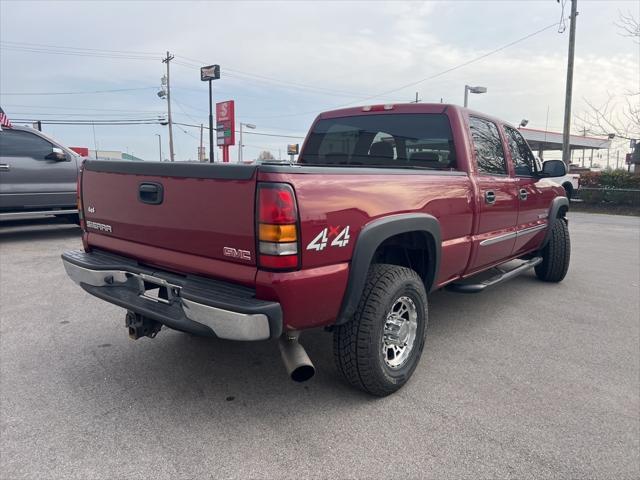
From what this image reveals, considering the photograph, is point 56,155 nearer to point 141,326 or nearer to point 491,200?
point 141,326

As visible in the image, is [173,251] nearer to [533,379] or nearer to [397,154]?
[397,154]

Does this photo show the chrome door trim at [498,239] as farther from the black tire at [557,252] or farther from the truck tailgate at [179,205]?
the truck tailgate at [179,205]

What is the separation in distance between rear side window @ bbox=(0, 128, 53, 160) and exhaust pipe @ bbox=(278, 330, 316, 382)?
709 centimetres

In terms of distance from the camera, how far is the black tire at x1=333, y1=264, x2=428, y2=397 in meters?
2.66

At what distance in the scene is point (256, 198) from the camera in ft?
7.14

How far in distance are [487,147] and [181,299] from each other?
9.90ft

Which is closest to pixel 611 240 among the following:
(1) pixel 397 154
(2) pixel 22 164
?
(1) pixel 397 154

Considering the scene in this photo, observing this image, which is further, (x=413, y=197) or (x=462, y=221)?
(x=462, y=221)

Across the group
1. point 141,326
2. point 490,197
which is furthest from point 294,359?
point 490,197

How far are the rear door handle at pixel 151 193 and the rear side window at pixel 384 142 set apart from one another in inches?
79.7

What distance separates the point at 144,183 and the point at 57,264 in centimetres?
437

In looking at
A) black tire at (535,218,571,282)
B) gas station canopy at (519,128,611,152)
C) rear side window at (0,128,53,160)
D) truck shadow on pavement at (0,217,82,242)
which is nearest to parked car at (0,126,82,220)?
rear side window at (0,128,53,160)

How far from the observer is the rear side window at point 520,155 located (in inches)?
183

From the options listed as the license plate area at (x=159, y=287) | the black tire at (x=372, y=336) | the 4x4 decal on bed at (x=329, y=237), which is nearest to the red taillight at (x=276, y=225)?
the 4x4 decal on bed at (x=329, y=237)
